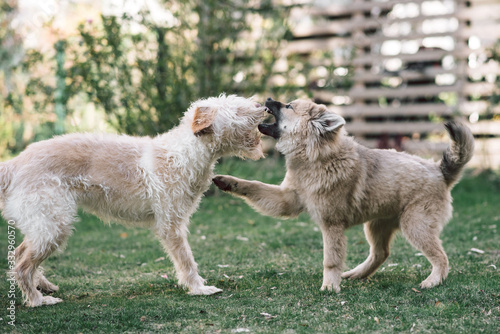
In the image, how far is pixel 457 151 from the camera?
14.8 feet

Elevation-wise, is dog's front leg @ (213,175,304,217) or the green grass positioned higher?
dog's front leg @ (213,175,304,217)

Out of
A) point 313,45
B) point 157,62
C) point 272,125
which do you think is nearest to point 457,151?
point 272,125

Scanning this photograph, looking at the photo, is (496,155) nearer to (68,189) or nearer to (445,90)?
(445,90)

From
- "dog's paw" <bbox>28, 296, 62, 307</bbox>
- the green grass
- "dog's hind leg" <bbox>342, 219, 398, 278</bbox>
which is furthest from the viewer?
"dog's hind leg" <bbox>342, 219, 398, 278</bbox>

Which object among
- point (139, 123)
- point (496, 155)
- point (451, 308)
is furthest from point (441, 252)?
point (496, 155)

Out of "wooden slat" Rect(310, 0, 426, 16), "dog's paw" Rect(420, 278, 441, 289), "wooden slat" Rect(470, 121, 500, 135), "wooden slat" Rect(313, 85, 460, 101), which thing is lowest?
"dog's paw" Rect(420, 278, 441, 289)

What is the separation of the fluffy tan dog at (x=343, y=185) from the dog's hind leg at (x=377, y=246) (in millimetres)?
117

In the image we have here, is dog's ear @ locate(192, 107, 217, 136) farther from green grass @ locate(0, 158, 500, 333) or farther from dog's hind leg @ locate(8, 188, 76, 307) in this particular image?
green grass @ locate(0, 158, 500, 333)

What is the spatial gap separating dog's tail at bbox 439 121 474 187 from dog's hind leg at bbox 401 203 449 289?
1.52ft

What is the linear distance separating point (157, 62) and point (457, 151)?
17.7ft

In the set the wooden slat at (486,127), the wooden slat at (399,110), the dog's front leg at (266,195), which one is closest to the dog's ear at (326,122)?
the dog's front leg at (266,195)

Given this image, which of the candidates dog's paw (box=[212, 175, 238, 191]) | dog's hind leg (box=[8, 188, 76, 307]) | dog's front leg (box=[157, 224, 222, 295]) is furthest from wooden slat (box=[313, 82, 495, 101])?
dog's hind leg (box=[8, 188, 76, 307])

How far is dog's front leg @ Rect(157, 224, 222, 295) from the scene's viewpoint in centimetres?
429

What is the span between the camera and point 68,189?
13.3 feet
